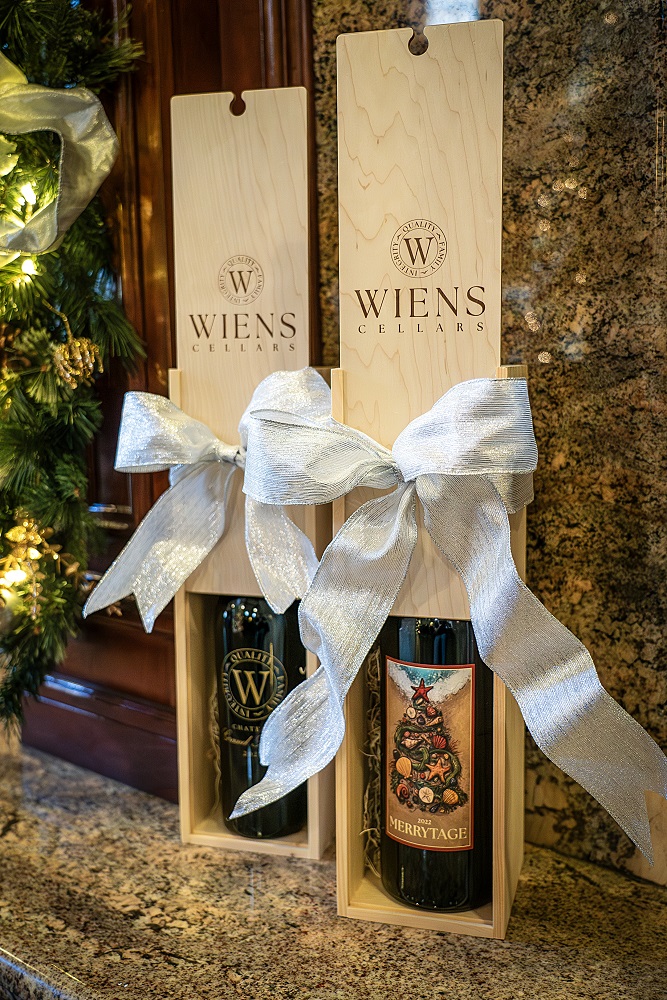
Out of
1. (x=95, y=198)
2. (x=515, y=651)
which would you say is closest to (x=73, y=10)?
(x=95, y=198)

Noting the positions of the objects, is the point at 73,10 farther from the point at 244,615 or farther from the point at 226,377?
the point at 244,615

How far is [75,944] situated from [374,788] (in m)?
0.27

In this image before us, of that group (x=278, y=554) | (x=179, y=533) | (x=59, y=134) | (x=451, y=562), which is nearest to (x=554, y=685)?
(x=451, y=562)

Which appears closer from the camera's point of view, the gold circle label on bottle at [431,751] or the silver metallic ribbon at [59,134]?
the gold circle label on bottle at [431,751]

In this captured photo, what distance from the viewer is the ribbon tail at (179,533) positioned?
831 millimetres

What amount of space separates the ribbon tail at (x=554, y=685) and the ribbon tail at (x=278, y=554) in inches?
6.2

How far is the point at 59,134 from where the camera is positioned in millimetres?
833

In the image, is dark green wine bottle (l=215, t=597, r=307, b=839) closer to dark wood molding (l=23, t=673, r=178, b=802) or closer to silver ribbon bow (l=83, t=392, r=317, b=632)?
silver ribbon bow (l=83, t=392, r=317, b=632)

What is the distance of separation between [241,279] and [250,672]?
354 millimetres

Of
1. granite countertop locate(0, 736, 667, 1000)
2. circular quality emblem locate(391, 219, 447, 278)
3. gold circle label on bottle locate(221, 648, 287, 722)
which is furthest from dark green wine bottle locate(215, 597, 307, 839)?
circular quality emblem locate(391, 219, 447, 278)

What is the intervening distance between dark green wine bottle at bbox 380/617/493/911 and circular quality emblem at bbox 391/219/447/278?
271 millimetres

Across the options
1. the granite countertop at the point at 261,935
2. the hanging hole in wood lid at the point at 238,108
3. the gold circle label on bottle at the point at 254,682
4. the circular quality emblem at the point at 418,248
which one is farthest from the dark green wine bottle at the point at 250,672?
the hanging hole in wood lid at the point at 238,108

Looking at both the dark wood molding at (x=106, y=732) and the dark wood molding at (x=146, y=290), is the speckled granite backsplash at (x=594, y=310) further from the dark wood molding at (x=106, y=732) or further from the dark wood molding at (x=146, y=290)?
the dark wood molding at (x=106, y=732)

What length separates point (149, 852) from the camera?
0.89 meters
